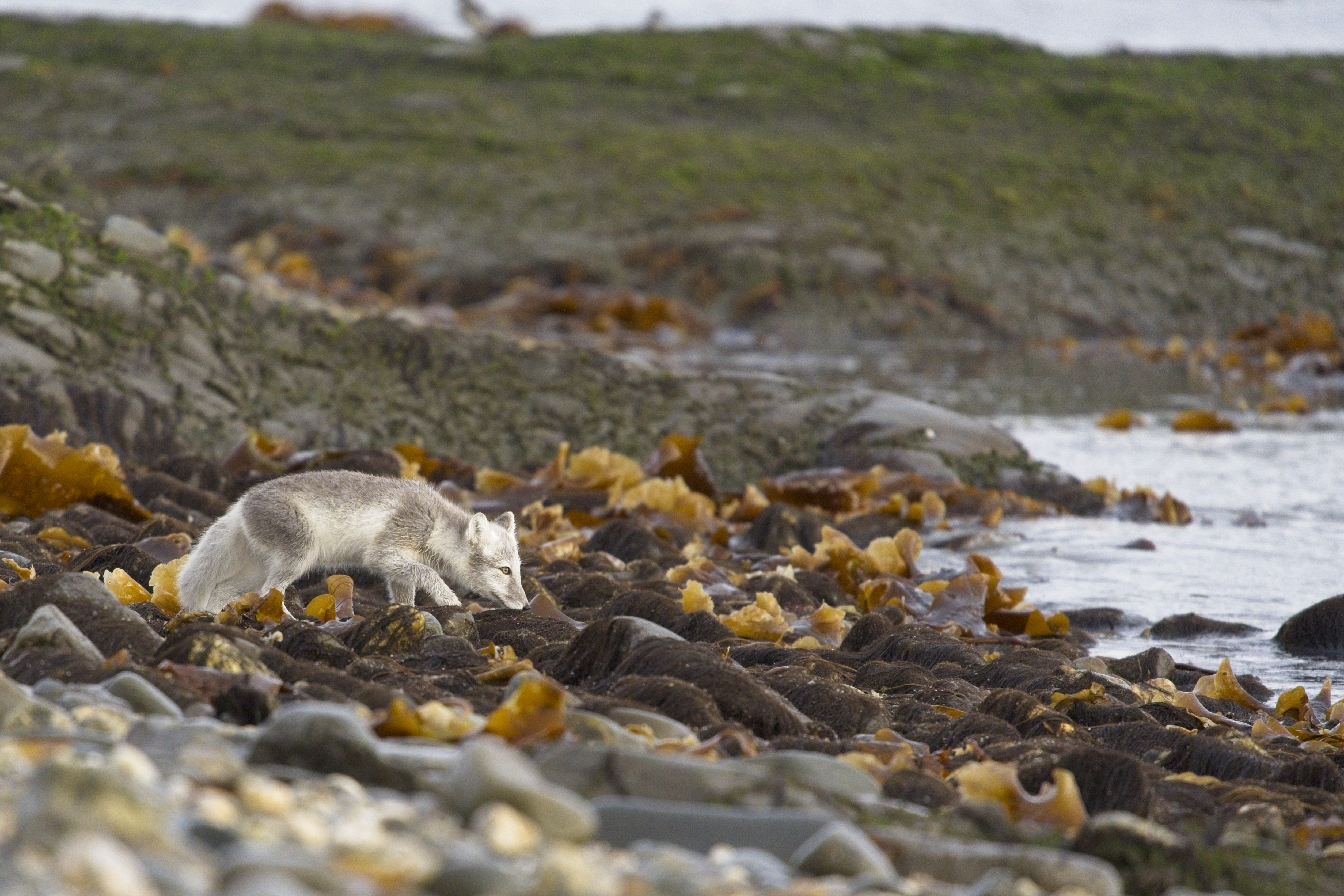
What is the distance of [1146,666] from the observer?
Result: 434 centimetres

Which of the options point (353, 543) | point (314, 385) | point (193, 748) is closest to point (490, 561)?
point (353, 543)

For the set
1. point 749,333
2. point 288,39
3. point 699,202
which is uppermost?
point 288,39

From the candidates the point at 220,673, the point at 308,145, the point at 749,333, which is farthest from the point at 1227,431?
the point at 308,145

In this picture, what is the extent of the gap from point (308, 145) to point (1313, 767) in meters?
18.6

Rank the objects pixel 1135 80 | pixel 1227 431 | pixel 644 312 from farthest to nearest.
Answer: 1. pixel 1135 80
2. pixel 644 312
3. pixel 1227 431

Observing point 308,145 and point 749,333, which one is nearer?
point 749,333

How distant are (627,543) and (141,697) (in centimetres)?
320

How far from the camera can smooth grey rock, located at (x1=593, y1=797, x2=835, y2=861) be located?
7.03 ft

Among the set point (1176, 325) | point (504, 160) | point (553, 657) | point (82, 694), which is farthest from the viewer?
point (504, 160)

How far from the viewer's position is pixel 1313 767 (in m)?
3.30

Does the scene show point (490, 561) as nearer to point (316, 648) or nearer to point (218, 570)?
point (218, 570)

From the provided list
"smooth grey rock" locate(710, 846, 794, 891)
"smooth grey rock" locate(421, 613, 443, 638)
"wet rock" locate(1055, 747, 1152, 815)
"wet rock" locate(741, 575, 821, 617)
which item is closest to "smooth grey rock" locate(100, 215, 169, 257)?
"wet rock" locate(741, 575, 821, 617)

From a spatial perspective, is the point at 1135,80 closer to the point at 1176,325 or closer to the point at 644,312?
the point at 1176,325

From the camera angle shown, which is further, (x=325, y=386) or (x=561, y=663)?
(x=325, y=386)
